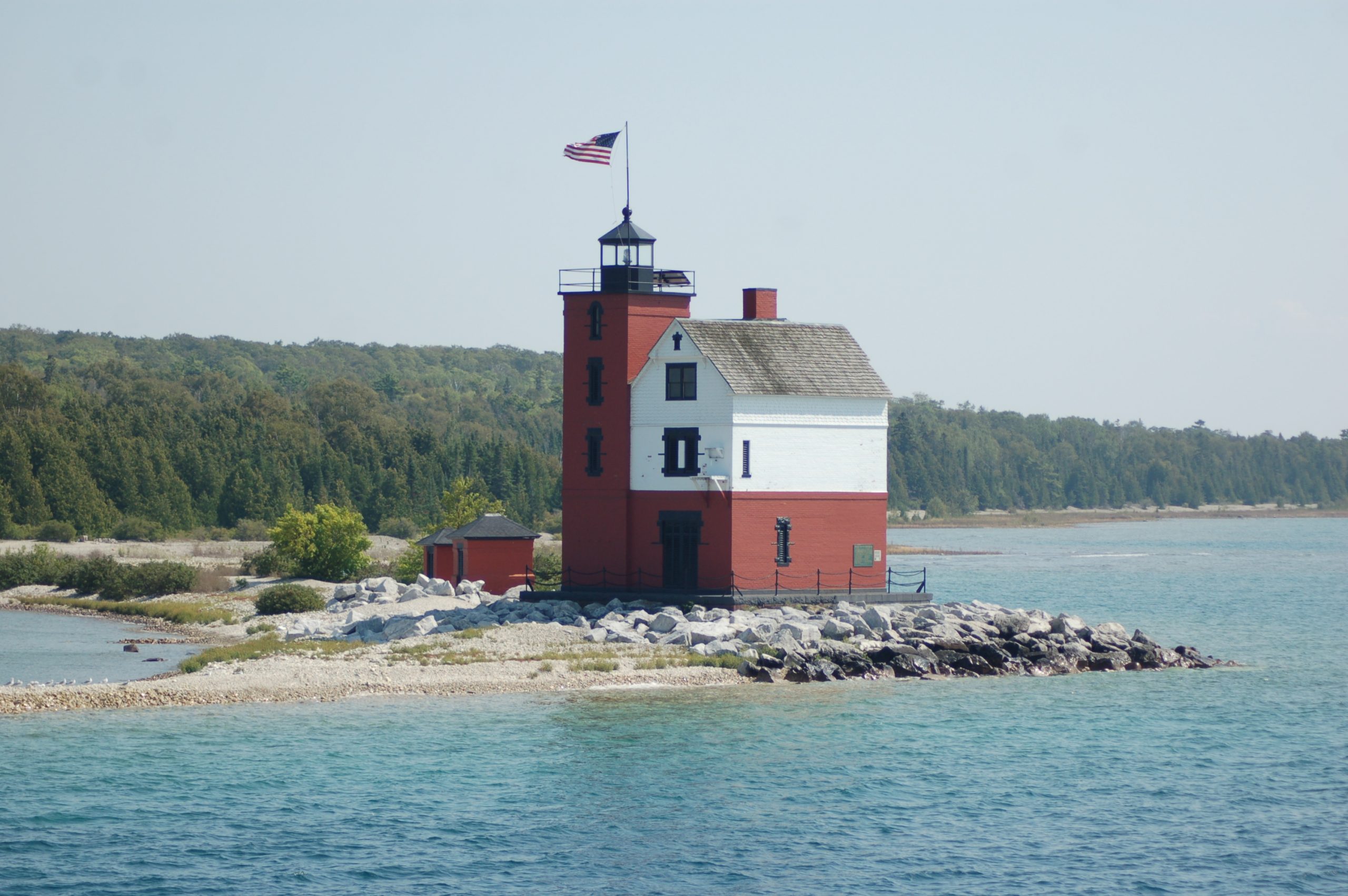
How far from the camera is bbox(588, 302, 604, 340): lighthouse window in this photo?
44219 millimetres

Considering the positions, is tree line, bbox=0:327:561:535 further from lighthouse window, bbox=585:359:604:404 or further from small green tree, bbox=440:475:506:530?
lighthouse window, bbox=585:359:604:404

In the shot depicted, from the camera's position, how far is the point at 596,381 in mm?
44375

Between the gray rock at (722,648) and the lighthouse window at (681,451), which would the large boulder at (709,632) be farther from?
the lighthouse window at (681,451)

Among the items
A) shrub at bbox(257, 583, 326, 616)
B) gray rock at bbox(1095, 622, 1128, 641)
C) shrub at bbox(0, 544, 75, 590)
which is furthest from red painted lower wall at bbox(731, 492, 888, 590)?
shrub at bbox(0, 544, 75, 590)

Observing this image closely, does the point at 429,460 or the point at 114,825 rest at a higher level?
the point at 429,460

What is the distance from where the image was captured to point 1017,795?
88.2 ft

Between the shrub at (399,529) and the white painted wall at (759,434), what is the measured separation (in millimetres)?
61614

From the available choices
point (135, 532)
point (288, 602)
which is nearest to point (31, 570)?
point (288, 602)

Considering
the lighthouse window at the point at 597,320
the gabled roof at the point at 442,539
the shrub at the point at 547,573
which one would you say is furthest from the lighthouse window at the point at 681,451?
the gabled roof at the point at 442,539

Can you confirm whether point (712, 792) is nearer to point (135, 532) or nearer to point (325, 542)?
point (325, 542)

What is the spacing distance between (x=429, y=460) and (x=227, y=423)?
1524 centimetres

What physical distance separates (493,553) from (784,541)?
1414cm

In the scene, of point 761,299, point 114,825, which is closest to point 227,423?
point 761,299

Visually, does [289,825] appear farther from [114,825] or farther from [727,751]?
[727,751]
